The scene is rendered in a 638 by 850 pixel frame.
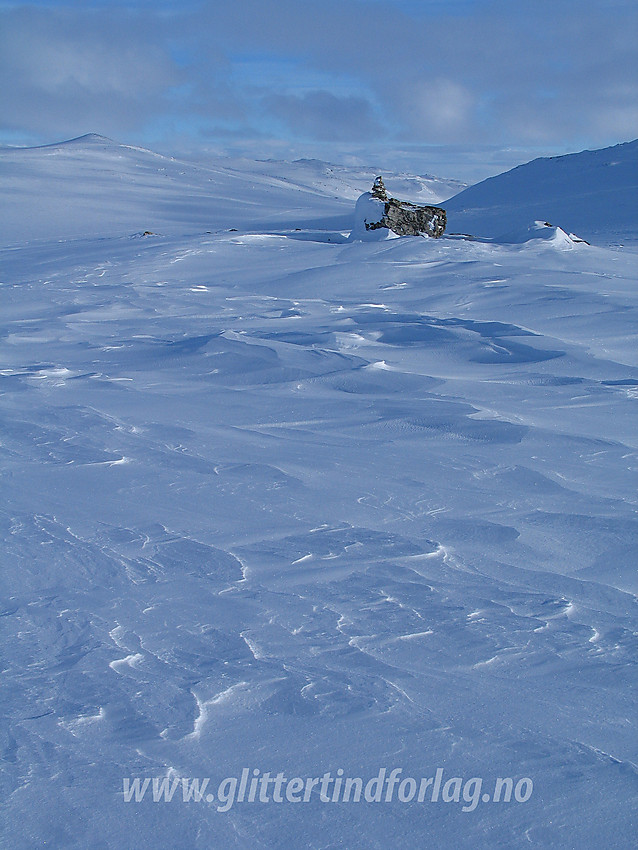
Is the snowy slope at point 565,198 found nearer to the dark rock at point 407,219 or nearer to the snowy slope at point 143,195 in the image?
the dark rock at point 407,219

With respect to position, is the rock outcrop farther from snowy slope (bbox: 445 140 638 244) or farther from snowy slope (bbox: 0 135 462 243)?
snowy slope (bbox: 0 135 462 243)

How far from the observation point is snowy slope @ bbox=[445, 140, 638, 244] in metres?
15.8

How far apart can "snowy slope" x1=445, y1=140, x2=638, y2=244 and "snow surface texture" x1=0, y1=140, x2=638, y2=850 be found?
9.71 m

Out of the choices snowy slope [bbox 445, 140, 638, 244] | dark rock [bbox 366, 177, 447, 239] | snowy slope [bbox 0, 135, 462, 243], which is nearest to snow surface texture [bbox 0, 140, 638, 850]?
dark rock [bbox 366, 177, 447, 239]

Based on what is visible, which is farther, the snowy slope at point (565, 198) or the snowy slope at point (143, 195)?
the snowy slope at point (143, 195)

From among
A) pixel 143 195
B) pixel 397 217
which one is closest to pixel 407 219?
pixel 397 217

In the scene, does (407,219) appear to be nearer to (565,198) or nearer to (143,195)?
(565,198)

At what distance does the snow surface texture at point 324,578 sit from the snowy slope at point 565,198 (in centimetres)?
971

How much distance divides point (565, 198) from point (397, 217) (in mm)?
6811

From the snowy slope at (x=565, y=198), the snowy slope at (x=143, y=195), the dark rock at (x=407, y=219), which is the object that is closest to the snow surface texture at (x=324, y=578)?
the dark rock at (x=407, y=219)

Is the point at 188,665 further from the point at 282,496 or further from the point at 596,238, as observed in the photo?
the point at 596,238

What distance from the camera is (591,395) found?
A: 4613mm

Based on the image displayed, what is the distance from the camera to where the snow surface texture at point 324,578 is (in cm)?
169

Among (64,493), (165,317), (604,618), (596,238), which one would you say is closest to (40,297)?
(165,317)
